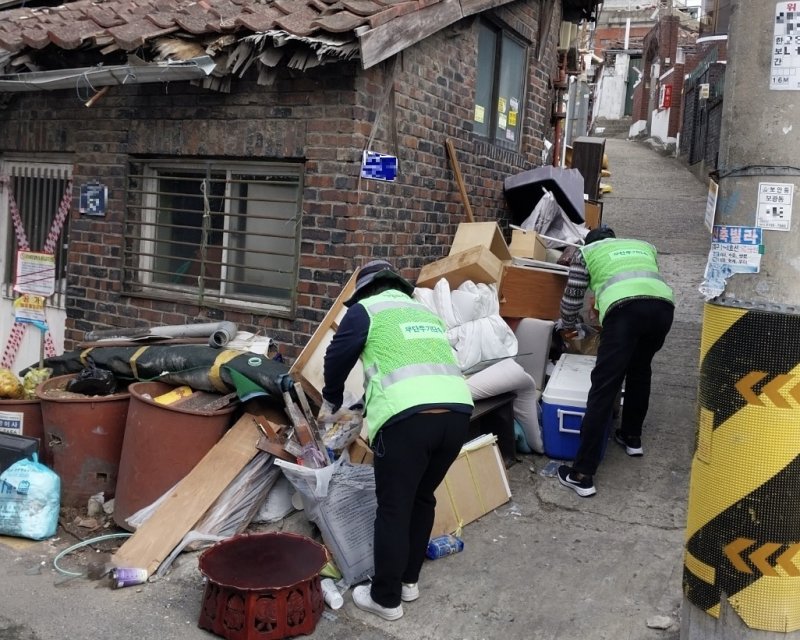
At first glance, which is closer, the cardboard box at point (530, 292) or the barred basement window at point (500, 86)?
the cardboard box at point (530, 292)

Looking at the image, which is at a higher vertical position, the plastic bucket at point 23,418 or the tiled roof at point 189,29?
the tiled roof at point 189,29

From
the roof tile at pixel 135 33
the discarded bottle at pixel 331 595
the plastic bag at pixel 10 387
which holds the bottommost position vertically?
the discarded bottle at pixel 331 595

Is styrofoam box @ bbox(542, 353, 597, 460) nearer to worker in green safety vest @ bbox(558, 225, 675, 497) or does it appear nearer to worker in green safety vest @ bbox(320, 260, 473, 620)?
worker in green safety vest @ bbox(558, 225, 675, 497)

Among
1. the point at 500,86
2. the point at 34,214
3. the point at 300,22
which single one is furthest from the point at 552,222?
the point at 34,214

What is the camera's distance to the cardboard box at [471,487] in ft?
15.2

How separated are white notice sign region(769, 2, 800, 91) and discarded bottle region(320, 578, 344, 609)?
2.99m

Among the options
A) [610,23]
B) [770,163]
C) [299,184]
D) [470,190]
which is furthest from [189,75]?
[610,23]

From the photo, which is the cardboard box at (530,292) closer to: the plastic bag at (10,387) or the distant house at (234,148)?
the distant house at (234,148)

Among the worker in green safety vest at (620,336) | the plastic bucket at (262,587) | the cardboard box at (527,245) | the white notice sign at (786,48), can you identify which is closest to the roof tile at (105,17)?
the cardboard box at (527,245)

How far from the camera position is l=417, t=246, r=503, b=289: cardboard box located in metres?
5.85

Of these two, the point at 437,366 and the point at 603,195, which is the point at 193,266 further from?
the point at 603,195

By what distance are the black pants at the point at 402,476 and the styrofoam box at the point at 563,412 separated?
1884 mm

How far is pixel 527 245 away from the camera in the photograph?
6.73 m

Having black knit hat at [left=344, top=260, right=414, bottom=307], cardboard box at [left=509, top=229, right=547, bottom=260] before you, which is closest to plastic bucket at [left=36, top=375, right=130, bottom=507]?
black knit hat at [left=344, top=260, right=414, bottom=307]
